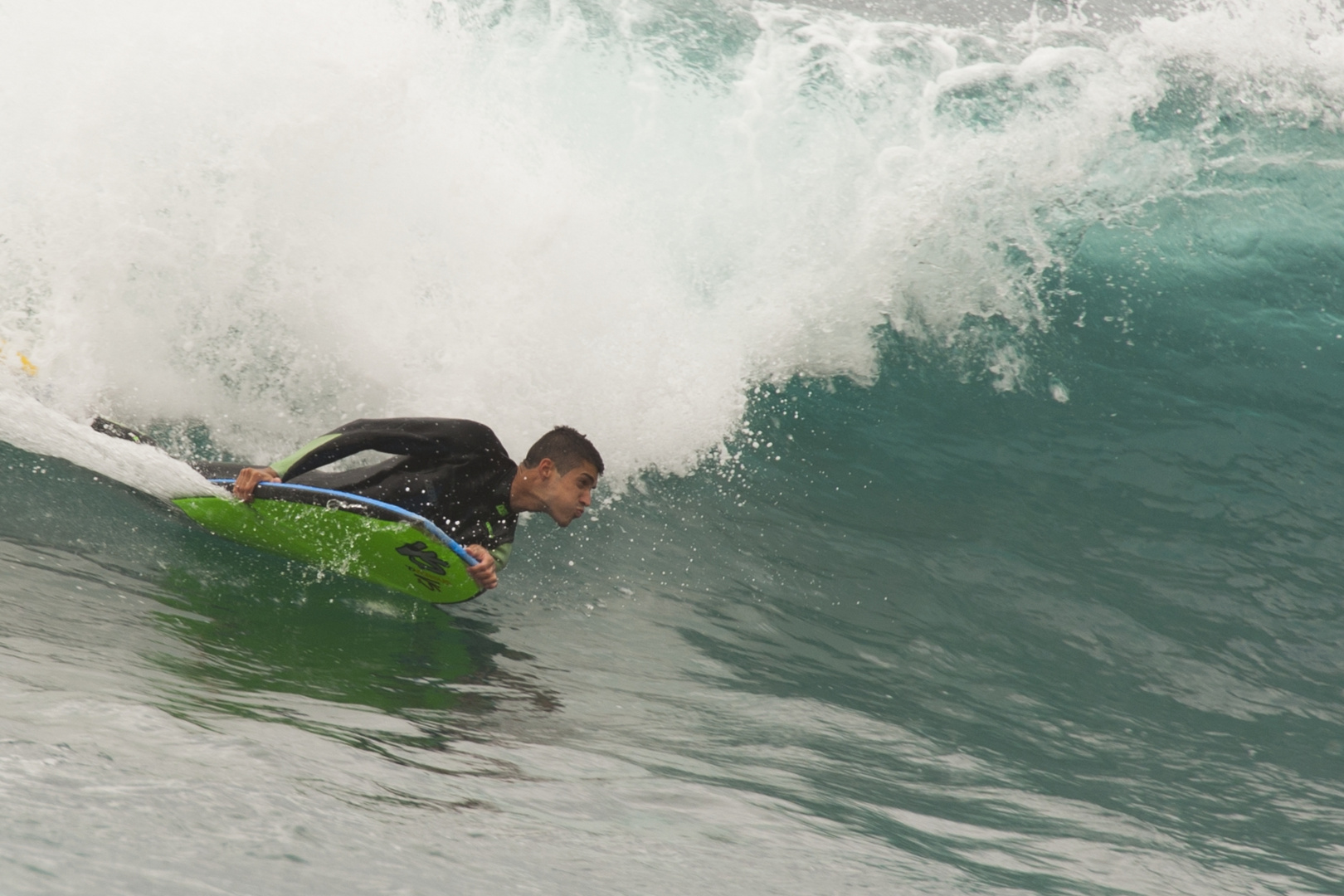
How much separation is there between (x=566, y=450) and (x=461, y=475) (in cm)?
48

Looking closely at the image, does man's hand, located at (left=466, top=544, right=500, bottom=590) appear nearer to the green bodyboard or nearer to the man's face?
the green bodyboard

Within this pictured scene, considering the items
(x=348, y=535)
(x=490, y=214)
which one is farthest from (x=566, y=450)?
(x=490, y=214)

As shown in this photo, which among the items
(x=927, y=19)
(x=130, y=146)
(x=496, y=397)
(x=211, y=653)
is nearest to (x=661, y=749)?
(x=211, y=653)

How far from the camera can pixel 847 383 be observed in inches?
293

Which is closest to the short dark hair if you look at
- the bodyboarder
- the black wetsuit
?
the bodyboarder

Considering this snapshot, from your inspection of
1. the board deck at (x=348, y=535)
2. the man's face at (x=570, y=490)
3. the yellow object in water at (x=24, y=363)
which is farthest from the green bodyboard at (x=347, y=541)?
the yellow object in water at (x=24, y=363)

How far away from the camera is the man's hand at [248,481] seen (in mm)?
4230

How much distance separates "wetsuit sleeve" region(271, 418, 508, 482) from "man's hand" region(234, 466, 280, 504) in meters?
0.06

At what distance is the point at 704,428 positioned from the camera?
6.74 m

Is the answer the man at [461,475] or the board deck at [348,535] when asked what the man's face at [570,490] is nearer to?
the man at [461,475]

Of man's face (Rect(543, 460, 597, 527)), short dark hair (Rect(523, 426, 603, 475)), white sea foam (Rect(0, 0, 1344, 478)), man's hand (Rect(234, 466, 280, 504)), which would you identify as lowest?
man's hand (Rect(234, 466, 280, 504))

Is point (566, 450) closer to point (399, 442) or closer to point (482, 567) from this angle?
point (482, 567)

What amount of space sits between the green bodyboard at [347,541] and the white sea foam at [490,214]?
1.53 m

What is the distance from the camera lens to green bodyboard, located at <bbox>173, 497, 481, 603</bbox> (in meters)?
4.24
